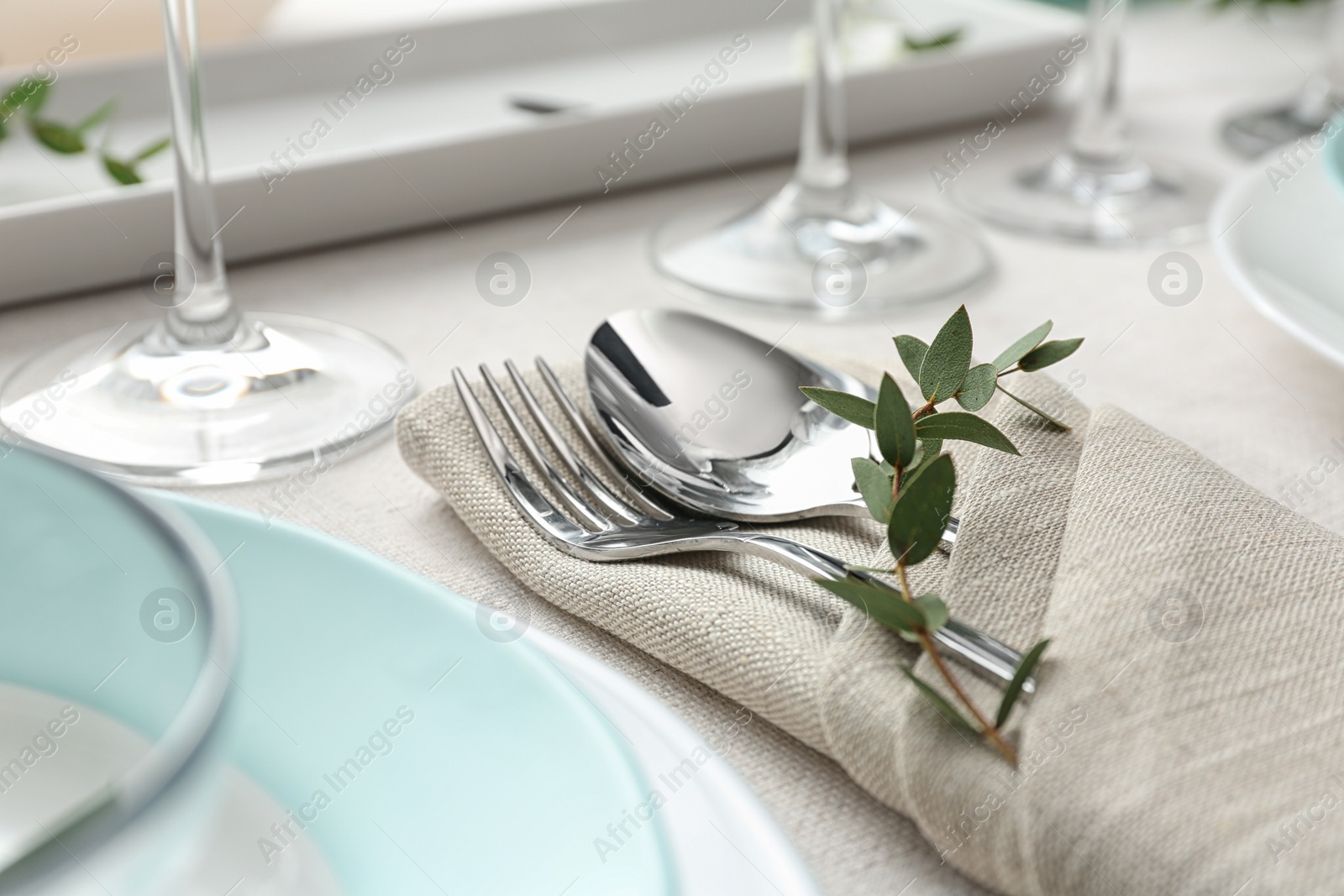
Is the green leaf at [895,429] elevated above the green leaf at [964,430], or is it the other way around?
the green leaf at [895,429]

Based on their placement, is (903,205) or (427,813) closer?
(427,813)

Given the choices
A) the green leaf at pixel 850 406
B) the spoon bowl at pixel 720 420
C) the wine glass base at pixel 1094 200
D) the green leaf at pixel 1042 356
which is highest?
the green leaf at pixel 1042 356

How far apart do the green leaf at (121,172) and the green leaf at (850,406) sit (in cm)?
44

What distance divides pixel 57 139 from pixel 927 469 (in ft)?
1.95

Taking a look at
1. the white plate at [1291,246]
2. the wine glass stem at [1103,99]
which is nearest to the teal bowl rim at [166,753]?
the white plate at [1291,246]

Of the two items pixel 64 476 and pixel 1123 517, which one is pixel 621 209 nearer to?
pixel 1123 517

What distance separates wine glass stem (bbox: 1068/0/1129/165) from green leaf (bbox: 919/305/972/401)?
51cm

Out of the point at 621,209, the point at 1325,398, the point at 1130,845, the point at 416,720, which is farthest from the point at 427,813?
the point at 621,209

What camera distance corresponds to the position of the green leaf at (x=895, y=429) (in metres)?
0.33

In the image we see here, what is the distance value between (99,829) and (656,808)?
0.35ft

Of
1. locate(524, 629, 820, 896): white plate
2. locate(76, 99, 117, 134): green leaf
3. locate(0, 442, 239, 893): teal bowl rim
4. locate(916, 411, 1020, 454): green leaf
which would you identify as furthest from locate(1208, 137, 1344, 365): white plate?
locate(76, 99, 117, 134): green leaf

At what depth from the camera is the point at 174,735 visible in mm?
146

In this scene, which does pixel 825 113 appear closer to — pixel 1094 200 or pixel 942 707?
pixel 1094 200

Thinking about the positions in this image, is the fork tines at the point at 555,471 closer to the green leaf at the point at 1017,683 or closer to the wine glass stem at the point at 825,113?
the green leaf at the point at 1017,683
